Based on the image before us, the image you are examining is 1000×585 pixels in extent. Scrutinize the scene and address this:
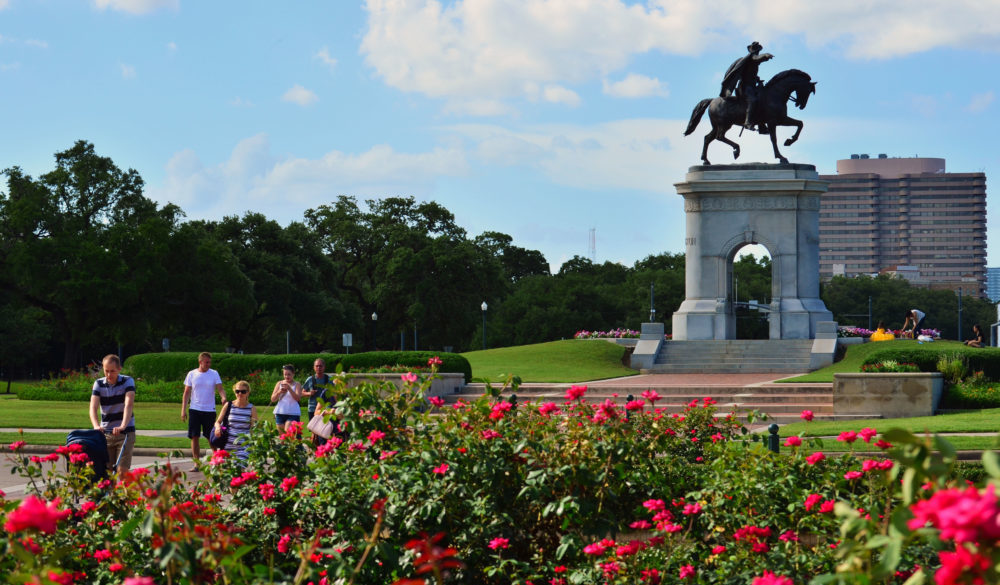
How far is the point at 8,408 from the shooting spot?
1204 inches

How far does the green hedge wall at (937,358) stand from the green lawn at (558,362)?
8.15 meters

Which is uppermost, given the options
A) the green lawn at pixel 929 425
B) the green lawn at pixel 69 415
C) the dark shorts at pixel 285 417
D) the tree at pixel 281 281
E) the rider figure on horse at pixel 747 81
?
the rider figure on horse at pixel 747 81

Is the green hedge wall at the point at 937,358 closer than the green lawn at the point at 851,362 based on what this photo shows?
Yes

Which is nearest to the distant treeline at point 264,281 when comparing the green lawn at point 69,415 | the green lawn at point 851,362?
the green lawn at point 69,415

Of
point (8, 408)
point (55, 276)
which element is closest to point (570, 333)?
Answer: point (55, 276)

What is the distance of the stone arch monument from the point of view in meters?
37.9

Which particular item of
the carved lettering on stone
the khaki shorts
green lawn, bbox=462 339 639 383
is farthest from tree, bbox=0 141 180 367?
the khaki shorts

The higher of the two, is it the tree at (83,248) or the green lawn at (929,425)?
the tree at (83,248)

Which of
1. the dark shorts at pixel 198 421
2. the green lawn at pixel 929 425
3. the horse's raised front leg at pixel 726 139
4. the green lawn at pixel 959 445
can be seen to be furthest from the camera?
the horse's raised front leg at pixel 726 139

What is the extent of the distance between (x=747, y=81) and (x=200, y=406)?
88.9 ft

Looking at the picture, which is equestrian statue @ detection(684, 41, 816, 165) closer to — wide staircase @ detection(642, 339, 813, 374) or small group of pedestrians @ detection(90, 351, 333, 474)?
wide staircase @ detection(642, 339, 813, 374)

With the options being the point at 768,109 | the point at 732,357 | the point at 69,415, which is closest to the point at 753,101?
the point at 768,109

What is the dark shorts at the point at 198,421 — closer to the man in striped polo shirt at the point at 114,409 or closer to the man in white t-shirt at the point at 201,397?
the man in white t-shirt at the point at 201,397

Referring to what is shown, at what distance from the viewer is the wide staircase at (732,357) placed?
112 feet
